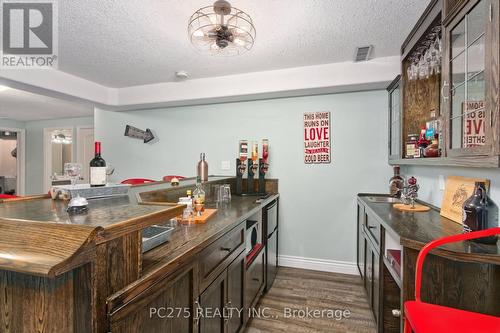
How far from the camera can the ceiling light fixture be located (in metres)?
1.56

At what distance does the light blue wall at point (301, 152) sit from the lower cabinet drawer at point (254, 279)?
0.98 metres

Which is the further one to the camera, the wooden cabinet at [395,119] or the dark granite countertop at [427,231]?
the wooden cabinet at [395,119]

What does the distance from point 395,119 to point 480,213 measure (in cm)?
144

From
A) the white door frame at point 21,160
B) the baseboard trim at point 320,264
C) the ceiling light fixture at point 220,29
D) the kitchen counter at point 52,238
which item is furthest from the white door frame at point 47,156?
the kitchen counter at point 52,238

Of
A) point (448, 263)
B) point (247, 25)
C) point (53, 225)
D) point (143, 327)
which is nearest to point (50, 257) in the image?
point (53, 225)

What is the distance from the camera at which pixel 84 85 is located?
3.06 metres

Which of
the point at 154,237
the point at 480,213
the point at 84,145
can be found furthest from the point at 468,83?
the point at 84,145

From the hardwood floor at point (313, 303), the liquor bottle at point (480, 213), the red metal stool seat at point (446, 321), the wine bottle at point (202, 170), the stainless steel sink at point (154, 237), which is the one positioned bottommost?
the hardwood floor at point (313, 303)

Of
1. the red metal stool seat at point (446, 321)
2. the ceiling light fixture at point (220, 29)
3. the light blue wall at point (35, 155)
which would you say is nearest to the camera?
the red metal stool seat at point (446, 321)

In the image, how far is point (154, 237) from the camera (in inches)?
39.4

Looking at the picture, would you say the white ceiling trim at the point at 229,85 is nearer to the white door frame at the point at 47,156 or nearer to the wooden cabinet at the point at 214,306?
the wooden cabinet at the point at 214,306

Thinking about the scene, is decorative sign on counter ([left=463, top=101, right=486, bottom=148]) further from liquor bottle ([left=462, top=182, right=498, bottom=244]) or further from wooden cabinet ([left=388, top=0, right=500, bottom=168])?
liquor bottle ([left=462, top=182, right=498, bottom=244])

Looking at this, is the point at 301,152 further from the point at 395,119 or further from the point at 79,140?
the point at 79,140

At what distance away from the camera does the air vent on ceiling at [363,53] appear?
222 centimetres
